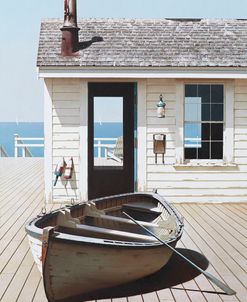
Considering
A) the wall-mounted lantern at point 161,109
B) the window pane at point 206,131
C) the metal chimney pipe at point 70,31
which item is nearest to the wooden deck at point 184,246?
the window pane at point 206,131

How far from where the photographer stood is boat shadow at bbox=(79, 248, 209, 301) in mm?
5965

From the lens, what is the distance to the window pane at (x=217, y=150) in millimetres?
11953

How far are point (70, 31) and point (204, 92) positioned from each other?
297cm

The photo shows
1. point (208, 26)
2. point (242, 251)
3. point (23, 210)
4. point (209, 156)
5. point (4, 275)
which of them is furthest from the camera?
point (208, 26)

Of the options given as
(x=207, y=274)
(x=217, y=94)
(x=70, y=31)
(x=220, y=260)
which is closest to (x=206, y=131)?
(x=217, y=94)

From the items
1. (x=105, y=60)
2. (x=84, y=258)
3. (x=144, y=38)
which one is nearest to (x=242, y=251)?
(x=84, y=258)

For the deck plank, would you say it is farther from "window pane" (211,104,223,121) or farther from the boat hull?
Answer: "window pane" (211,104,223,121)

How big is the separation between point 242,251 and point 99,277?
267cm

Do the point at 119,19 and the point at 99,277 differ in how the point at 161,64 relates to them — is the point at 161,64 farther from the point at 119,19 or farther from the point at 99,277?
the point at 99,277

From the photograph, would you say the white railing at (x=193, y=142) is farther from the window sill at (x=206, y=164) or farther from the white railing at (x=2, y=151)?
the white railing at (x=2, y=151)

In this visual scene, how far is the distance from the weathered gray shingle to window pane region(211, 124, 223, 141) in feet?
4.01

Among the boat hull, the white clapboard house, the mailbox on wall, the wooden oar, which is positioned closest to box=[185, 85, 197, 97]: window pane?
the white clapboard house

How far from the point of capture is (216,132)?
39.2 feet

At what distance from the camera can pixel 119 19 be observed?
44.1 feet
